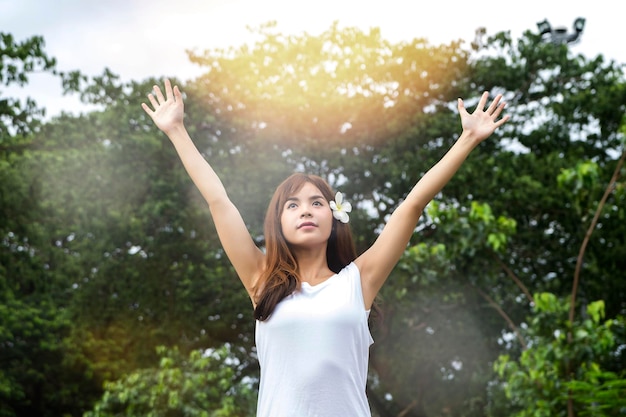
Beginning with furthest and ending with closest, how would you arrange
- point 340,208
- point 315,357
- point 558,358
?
point 558,358 → point 340,208 → point 315,357

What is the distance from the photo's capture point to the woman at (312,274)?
7.66 feet

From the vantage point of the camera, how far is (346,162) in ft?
54.6

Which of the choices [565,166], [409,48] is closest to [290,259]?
[565,166]

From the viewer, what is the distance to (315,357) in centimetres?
234

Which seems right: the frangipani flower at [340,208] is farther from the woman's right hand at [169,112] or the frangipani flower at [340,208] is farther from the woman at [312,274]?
the woman's right hand at [169,112]

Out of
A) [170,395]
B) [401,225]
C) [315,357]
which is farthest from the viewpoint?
[170,395]

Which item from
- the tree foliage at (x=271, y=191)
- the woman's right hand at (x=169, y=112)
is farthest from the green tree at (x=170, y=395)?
the woman's right hand at (x=169, y=112)

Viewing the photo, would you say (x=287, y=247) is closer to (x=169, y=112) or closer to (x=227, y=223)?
(x=227, y=223)

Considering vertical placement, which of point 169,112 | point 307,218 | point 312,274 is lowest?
point 312,274

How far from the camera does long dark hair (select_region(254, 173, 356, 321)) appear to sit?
2.54 meters

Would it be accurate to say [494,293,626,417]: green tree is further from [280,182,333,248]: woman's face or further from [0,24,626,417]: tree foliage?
[0,24,626,417]: tree foliage

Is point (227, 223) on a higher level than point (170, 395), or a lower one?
lower

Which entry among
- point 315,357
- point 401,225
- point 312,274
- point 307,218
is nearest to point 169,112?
point 307,218

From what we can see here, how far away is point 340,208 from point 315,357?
0.55 meters
